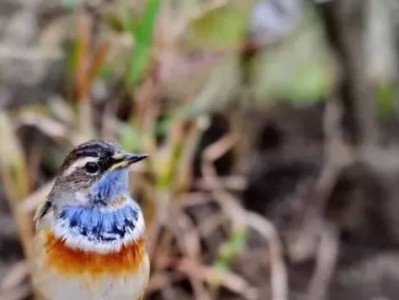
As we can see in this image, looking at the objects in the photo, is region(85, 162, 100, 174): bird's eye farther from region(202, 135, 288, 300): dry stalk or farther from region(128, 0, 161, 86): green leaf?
region(202, 135, 288, 300): dry stalk

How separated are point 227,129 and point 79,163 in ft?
6.07

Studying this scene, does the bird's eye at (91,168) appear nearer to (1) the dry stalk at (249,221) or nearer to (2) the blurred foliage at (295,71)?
(1) the dry stalk at (249,221)

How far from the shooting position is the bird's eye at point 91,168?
2807 mm

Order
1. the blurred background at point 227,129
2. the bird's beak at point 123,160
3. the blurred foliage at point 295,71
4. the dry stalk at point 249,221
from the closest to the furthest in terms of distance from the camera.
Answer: the bird's beak at point 123,160 → the blurred background at point 227,129 → the dry stalk at point 249,221 → the blurred foliage at point 295,71

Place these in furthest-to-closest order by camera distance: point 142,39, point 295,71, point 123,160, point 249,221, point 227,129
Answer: point 295,71 < point 227,129 < point 249,221 < point 142,39 < point 123,160

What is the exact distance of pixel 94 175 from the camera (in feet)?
9.23

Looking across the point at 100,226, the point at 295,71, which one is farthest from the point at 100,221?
the point at 295,71

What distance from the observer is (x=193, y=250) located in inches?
169

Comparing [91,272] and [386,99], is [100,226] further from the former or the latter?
[386,99]

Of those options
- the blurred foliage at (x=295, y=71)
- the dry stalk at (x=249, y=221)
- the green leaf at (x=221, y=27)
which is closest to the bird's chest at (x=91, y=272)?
the dry stalk at (x=249, y=221)

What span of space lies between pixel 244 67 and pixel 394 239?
80 cm

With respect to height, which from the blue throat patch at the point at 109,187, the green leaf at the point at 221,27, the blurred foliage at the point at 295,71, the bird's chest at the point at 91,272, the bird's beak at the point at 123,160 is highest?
the blurred foliage at the point at 295,71

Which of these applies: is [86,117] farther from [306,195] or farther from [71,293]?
[71,293]

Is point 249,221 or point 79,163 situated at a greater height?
point 249,221
